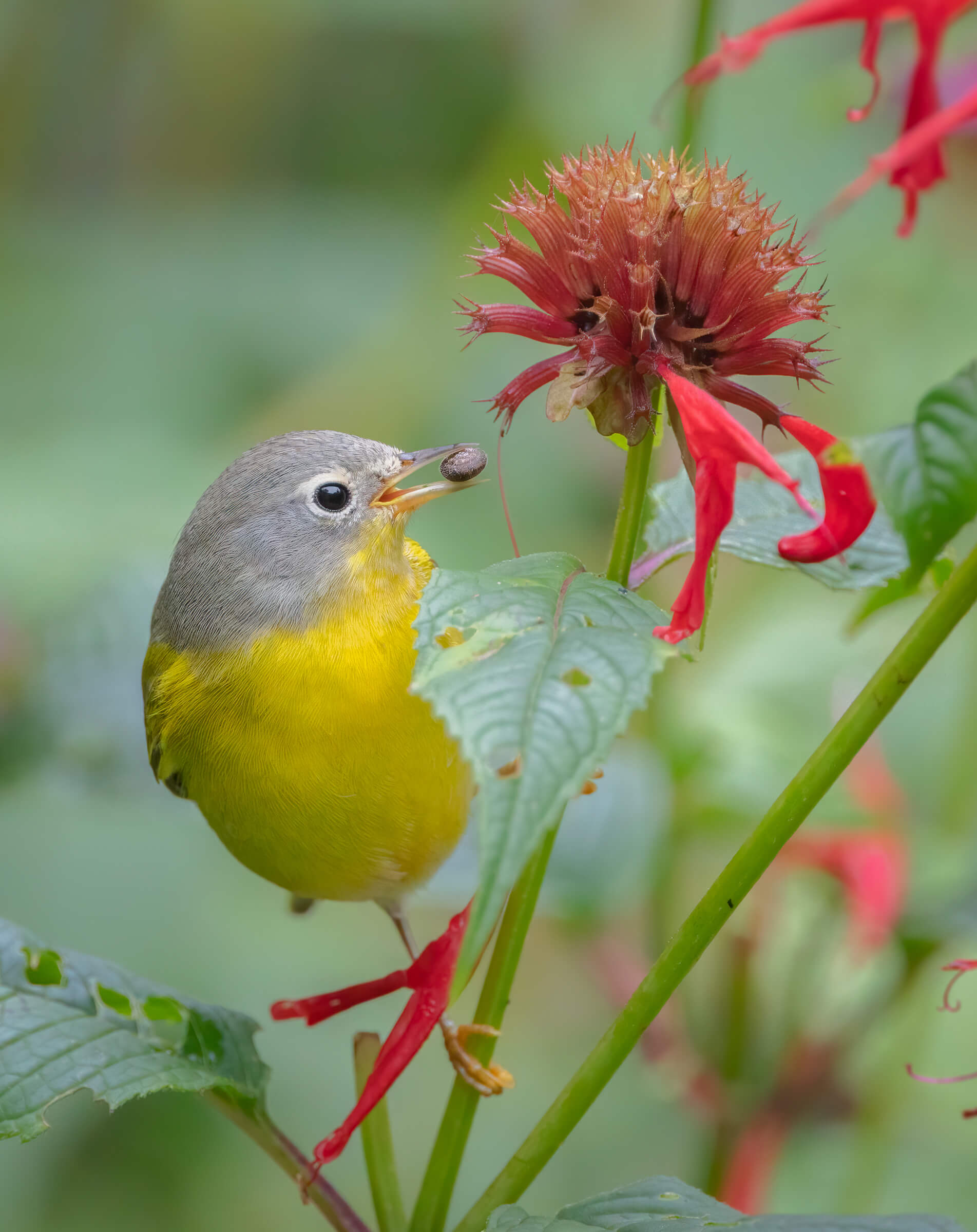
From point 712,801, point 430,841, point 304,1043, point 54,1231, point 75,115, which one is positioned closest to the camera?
point 430,841

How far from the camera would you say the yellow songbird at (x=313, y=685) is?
4.41ft

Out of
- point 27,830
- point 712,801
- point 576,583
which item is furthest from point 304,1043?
point 576,583

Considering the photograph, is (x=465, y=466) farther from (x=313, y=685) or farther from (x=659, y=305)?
(x=659, y=305)

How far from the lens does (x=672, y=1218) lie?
2.84 feet

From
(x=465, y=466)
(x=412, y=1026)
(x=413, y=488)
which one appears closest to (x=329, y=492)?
(x=413, y=488)

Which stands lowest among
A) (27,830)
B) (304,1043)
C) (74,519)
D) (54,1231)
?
(54,1231)

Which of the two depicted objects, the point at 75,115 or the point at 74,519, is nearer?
the point at 74,519

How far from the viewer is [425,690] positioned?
0.75m

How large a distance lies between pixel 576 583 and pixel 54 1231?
215 centimetres

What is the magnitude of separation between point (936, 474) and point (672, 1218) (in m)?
0.55

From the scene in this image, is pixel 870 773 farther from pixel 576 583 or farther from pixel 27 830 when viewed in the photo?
pixel 27 830

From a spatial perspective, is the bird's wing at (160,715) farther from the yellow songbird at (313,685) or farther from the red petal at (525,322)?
the red petal at (525,322)

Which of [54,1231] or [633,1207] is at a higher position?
[633,1207]

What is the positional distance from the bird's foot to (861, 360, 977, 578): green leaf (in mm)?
526
